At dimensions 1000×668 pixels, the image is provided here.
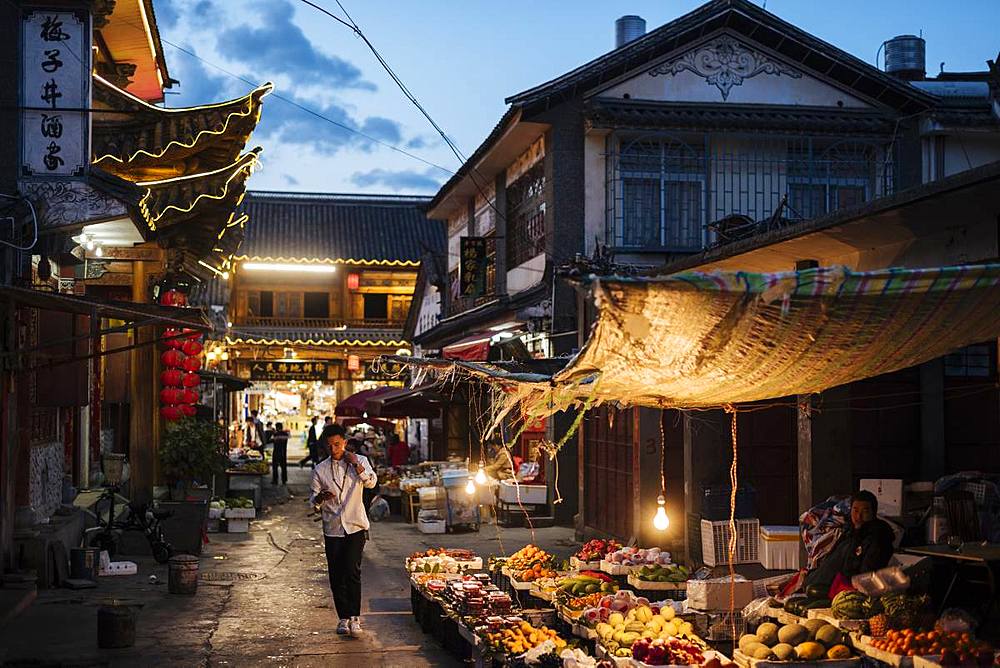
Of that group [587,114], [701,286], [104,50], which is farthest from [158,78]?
[701,286]

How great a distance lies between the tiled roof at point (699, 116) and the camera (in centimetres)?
2217

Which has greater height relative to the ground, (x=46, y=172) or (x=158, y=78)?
(x=158, y=78)

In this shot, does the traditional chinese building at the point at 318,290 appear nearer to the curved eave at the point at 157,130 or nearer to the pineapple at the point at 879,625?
the curved eave at the point at 157,130

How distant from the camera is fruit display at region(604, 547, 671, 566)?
43.1 ft

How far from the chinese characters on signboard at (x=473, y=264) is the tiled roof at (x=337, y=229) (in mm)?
23821

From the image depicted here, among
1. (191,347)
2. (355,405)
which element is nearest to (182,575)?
(191,347)

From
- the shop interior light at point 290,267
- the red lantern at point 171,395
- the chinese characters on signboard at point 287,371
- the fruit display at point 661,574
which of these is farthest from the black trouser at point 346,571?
the shop interior light at point 290,267

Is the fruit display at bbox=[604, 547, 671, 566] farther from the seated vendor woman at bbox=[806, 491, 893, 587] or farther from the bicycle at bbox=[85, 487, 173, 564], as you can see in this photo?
the bicycle at bbox=[85, 487, 173, 564]

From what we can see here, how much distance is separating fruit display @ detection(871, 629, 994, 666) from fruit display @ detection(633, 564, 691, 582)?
3.98 meters

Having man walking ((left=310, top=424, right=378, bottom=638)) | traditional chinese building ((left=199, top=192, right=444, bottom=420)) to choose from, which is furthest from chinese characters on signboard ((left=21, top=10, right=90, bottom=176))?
traditional chinese building ((left=199, top=192, right=444, bottom=420))

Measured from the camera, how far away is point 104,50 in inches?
883

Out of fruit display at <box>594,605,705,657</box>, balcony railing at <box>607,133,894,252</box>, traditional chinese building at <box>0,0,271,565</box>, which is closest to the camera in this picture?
fruit display at <box>594,605,705,657</box>

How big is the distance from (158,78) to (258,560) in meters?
12.9

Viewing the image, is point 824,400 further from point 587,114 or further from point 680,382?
point 587,114
